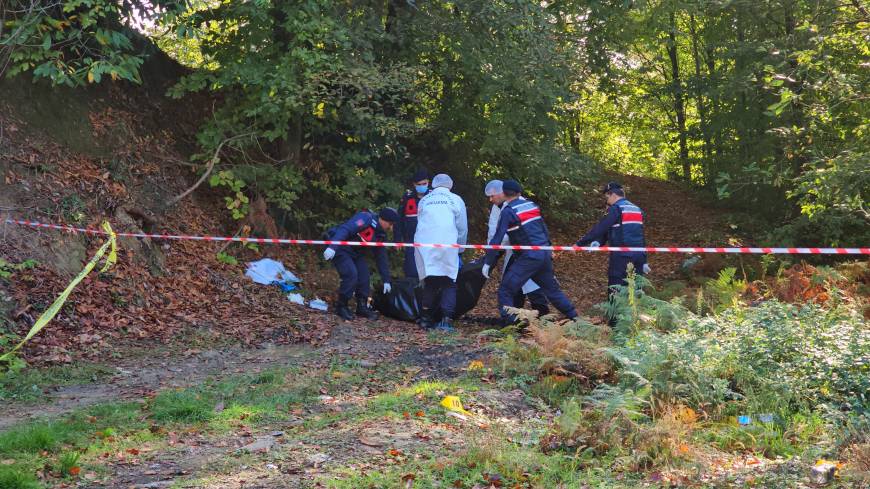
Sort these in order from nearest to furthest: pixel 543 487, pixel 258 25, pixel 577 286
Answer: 1. pixel 543 487
2. pixel 258 25
3. pixel 577 286

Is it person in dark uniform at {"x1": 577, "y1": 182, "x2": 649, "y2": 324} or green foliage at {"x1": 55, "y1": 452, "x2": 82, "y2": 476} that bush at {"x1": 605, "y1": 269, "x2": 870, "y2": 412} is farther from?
green foliage at {"x1": 55, "y1": 452, "x2": 82, "y2": 476}

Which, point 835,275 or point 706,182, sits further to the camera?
point 706,182

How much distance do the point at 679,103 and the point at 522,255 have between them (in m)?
13.1

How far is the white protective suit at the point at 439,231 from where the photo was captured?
36.1 ft

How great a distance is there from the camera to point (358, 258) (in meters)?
11.5

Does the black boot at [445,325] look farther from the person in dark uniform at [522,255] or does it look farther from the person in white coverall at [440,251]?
the person in dark uniform at [522,255]

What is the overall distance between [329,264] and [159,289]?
381 centimetres

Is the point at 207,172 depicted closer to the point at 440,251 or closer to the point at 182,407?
the point at 440,251

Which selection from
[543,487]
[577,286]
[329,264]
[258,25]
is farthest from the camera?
[577,286]

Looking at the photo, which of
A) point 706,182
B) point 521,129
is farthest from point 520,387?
point 706,182

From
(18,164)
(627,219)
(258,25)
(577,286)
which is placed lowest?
(577,286)

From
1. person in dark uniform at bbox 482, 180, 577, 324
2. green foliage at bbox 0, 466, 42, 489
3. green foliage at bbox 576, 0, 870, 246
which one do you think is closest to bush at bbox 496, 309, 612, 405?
person in dark uniform at bbox 482, 180, 577, 324

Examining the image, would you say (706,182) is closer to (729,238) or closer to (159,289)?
(729,238)

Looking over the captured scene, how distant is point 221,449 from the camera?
550cm
